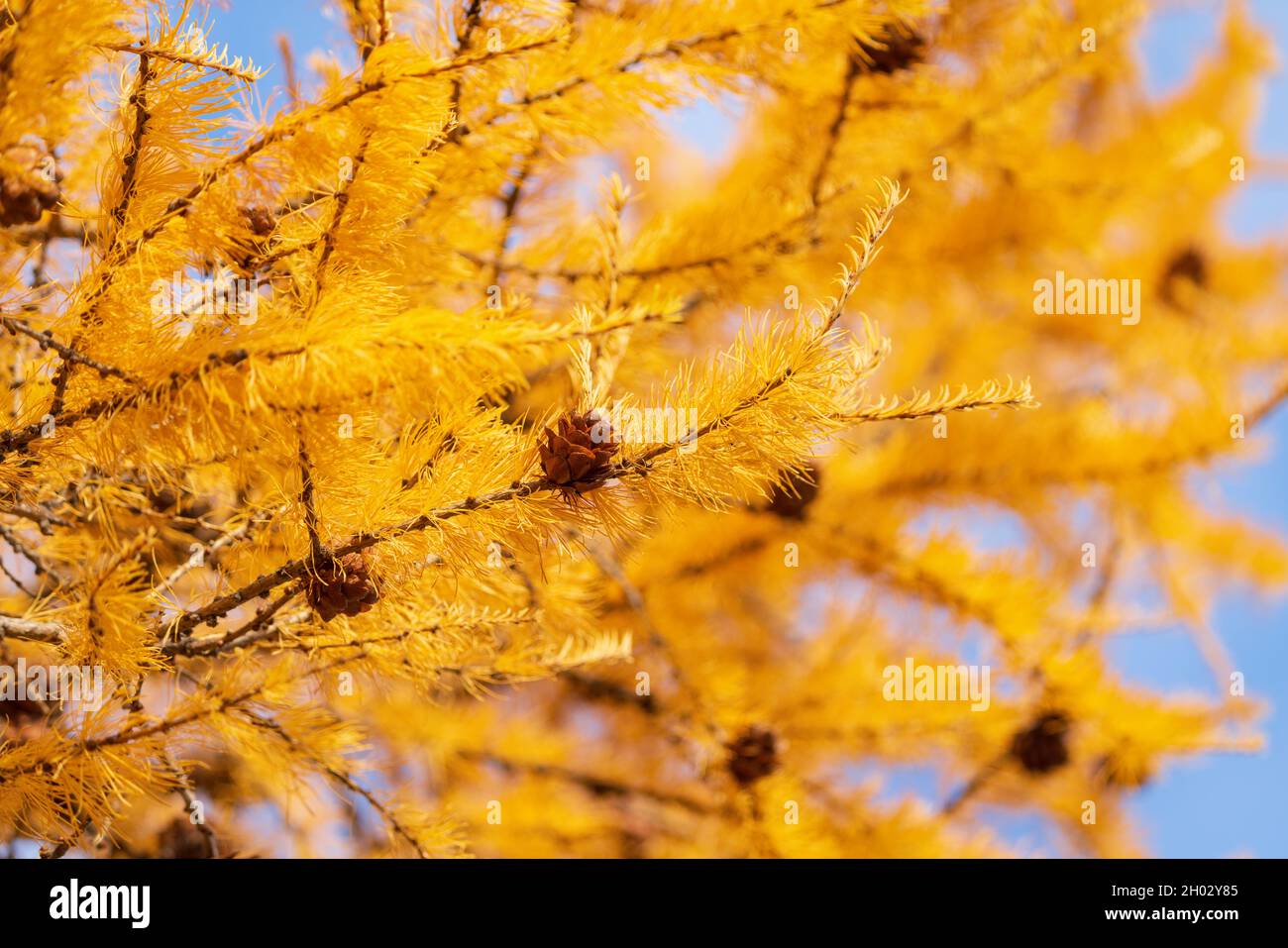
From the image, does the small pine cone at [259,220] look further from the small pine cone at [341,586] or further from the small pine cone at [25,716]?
the small pine cone at [25,716]

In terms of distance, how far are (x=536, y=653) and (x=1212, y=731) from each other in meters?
0.77

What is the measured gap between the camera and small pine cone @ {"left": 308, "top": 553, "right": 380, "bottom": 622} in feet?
1.57

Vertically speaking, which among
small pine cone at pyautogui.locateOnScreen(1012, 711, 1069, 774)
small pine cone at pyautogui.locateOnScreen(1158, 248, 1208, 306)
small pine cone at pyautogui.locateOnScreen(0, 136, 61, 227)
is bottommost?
small pine cone at pyautogui.locateOnScreen(1012, 711, 1069, 774)

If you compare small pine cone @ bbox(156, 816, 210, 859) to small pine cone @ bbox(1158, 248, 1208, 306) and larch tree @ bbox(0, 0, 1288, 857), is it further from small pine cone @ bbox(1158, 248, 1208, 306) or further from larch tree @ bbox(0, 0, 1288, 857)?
small pine cone @ bbox(1158, 248, 1208, 306)

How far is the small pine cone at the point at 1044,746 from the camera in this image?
1104mm

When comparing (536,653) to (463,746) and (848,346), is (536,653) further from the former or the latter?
(463,746)

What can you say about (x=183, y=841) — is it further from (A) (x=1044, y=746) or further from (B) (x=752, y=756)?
(A) (x=1044, y=746)

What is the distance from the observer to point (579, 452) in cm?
44

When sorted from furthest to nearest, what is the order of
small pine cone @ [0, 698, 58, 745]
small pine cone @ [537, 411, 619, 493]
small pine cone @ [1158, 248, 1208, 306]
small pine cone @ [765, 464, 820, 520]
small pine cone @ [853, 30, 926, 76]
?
small pine cone @ [1158, 248, 1208, 306] < small pine cone @ [765, 464, 820, 520] < small pine cone @ [853, 30, 926, 76] < small pine cone @ [0, 698, 58, 745] < small pine cone @ [537, 411, 619, 493]

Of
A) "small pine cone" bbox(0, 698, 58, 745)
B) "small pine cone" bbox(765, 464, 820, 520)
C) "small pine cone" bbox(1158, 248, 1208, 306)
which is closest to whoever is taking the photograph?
"small pine cone" bbox(0, 698, 58, 745)

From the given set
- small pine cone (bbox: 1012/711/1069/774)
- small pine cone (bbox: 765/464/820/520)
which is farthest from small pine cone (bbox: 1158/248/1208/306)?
small pine cone (bbox: 765/464/820/520)

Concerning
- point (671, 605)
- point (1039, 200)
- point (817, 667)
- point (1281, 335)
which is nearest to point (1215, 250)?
point (1281, 335)

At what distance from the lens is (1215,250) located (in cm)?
233
